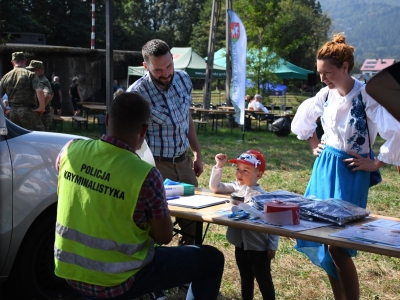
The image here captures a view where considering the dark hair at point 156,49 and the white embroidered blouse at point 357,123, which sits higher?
the dark hair at point 156,49

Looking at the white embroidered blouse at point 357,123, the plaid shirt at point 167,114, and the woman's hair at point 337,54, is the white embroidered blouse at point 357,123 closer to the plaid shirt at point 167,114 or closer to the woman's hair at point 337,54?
the woman's hair at point 337,54

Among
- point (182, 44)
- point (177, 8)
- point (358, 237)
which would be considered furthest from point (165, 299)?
point (177, 8)

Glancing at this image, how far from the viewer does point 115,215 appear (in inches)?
104

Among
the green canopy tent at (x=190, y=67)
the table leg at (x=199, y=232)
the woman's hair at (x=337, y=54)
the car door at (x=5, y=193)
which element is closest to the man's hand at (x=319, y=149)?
the woman's hair at (x=337, y=54)

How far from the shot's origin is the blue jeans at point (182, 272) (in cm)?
280

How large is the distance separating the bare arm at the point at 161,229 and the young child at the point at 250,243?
3.63 feet

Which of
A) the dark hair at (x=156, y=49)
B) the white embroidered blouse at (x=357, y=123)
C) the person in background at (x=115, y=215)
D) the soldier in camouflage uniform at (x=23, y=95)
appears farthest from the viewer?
the soldier in camouflage uniform at (x=23, y=95)

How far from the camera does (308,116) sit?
4094mm

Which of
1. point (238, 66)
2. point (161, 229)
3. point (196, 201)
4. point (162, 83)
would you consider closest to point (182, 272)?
point (161, 229)

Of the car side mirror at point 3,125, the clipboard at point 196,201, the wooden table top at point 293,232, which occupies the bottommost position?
the clipboard at point 196,201

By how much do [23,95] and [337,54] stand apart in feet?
20.7

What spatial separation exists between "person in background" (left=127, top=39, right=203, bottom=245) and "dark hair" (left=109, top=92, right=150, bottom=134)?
1.34 m

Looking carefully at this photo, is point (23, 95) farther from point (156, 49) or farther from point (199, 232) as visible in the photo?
point (199, 232)

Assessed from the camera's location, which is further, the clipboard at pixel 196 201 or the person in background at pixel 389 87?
the clipboard at pixel 196 201
